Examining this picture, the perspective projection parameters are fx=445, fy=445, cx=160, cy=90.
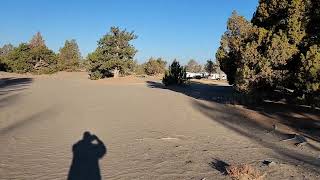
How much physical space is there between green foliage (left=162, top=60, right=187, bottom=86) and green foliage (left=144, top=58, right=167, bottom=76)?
129ft

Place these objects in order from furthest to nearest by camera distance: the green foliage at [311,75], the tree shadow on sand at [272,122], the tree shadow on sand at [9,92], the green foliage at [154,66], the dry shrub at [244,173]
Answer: the green foliage at [154,66] → the tree shadow on sand at [9,92] → the green foliage at [311,75] → the tree shadow on sand at [272,122] → the dry shrub at [244,173]

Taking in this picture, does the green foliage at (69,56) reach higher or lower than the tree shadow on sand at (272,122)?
higher

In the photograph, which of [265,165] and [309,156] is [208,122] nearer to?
[309,156]

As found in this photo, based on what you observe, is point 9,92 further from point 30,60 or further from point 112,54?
point 30,60

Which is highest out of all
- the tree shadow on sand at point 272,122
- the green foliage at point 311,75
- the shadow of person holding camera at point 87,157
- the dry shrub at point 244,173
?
the green foliage at point 311,75

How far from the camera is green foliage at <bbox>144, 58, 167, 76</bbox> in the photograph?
324 feet

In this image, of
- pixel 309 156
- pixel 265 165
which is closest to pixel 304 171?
pixel 265 165

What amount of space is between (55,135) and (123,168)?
5.78 metres

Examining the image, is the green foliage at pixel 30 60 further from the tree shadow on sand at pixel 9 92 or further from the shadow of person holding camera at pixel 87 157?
the shadow of person holding camera at pixel 87 157

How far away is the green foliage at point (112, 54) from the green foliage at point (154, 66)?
25.9 m

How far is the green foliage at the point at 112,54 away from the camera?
7019 cm

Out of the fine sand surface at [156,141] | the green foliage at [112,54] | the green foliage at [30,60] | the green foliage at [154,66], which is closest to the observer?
the fine sand surface at [156,141]

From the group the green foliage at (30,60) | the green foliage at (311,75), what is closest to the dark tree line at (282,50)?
the green foliage at (311,75)

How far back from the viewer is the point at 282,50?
23.2 meters
